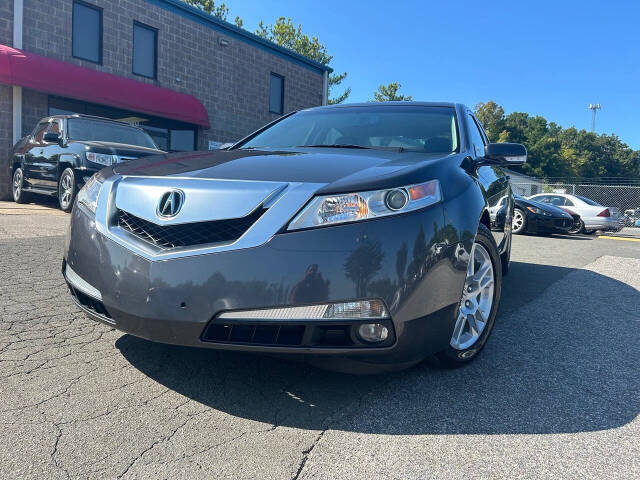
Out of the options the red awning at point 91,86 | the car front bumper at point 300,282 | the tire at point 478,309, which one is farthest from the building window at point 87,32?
the tire at point 478,309

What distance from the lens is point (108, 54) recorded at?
1348cm

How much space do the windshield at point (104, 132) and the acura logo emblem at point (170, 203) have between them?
22.9 feet

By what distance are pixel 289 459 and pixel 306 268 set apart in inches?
25.6

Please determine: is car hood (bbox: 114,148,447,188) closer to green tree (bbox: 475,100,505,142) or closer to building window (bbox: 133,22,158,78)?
building window (bbox: 133,22,158,78)

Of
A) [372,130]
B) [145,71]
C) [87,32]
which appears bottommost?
[372,130]

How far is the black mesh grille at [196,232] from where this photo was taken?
1898 millimetres

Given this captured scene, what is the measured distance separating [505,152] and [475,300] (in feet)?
4.04

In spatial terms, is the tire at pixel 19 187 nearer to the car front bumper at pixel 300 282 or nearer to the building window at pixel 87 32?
the building window at pixel 87 32

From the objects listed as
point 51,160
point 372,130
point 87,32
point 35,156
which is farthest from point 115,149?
point 87,32

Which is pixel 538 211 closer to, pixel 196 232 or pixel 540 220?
pixel 540 220

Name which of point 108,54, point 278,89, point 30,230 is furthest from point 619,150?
point 30,230

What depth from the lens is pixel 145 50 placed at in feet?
48.4

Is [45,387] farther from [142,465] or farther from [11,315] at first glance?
[11,315]

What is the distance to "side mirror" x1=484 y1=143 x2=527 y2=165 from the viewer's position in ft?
11.0
